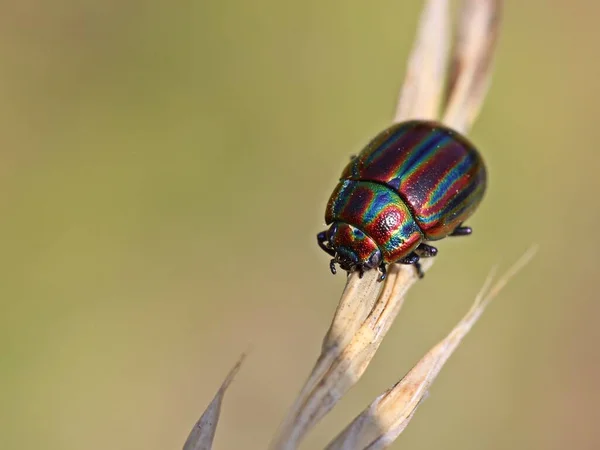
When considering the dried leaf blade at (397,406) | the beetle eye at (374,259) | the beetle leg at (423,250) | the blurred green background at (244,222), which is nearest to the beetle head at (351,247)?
the beetle eye at (374,259)

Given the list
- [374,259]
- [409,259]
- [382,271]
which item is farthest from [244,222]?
[382,271]

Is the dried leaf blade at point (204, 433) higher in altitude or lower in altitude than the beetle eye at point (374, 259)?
lower

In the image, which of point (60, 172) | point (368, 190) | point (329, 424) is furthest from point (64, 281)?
point (368, 190)

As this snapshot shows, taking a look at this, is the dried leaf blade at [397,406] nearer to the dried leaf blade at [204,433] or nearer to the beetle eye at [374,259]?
the dried leaf blade at [204,433]

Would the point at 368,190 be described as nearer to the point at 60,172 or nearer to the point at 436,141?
the point at 436,141

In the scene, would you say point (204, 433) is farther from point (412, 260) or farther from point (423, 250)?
point (423, 250)

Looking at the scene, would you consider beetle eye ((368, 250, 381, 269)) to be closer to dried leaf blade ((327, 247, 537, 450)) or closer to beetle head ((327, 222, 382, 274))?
beetle head ((327, 222, 382, 274))
